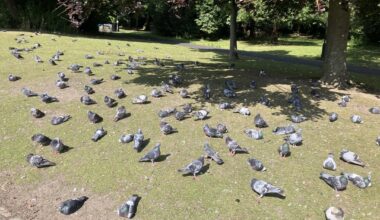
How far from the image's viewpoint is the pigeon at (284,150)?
20.6ft

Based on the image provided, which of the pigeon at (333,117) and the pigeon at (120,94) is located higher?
the pigeon at (120,94)

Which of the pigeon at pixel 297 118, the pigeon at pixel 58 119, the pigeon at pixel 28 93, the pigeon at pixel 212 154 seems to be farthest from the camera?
the pigeon at pixel 28 93

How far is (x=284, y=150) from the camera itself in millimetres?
6277

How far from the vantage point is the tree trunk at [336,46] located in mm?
10273

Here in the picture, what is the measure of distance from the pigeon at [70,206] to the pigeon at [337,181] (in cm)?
317

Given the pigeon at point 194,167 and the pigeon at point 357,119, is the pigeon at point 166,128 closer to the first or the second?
the pigeon at point 194,167

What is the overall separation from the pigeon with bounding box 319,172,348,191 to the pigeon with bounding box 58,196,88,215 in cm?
317

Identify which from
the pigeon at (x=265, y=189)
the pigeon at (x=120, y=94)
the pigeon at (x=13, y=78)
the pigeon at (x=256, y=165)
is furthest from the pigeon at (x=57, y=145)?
the pigeon at (x=13, y=78)

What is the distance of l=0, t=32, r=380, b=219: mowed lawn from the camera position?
5.32 m

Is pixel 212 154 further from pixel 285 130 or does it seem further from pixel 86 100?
pixel 86 100

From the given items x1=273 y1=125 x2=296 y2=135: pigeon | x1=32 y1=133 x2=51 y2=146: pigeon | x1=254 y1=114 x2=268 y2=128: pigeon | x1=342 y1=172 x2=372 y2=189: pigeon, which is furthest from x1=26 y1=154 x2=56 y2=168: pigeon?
x1=342 y1=172 x2=372 y2=189: pigeon

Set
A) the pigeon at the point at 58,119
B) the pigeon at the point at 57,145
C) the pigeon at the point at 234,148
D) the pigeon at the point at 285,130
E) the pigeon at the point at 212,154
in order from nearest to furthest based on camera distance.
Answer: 1. the pigeon at the point at 212,154
2. the pigeon at the point at 234,148
3. the pigeon at the point at 57,145
4. the pigeon at the point at 285,130
5. the pigeon at the point at 58,119

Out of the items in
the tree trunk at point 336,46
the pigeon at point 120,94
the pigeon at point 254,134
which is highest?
the tree trunk at point 336,46

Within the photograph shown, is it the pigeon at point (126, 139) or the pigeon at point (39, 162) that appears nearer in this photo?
the pigeon at point (39, 162)
